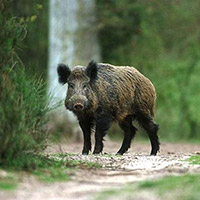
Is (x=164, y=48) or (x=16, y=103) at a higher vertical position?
(x=164, y=48)

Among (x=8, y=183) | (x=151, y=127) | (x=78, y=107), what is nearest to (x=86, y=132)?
(x=78, y=107)

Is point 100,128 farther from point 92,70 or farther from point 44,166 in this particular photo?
point 44,166

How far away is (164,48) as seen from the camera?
29.7 meters

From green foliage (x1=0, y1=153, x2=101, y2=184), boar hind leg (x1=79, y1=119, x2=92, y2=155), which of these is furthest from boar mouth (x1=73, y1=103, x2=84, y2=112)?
green foliage (x1=0, y1=153, x2=101, y2=184)

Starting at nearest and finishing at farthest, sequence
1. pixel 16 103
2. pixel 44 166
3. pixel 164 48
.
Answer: pixel 16 103, pixel 44 166, pixel 164 48

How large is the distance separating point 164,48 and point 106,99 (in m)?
17.8

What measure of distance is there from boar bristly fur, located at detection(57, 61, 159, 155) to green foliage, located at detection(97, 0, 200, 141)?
11.7 metres

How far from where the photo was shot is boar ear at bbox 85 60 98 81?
1201 centimetres

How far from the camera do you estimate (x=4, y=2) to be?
10.1 metres

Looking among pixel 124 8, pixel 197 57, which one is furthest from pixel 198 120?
pixel 124 8

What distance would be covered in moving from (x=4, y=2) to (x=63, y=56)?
12.8m

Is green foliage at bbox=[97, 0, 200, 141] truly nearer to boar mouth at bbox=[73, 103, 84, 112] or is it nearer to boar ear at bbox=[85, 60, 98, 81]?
boar ear at bbox=[85, 60, 98, 81]

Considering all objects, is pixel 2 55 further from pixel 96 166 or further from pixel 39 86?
pixel 96 166

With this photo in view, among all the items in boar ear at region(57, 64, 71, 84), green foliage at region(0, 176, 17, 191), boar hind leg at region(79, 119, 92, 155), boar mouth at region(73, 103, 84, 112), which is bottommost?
green foliage at region(0, 176, 17, 191)
